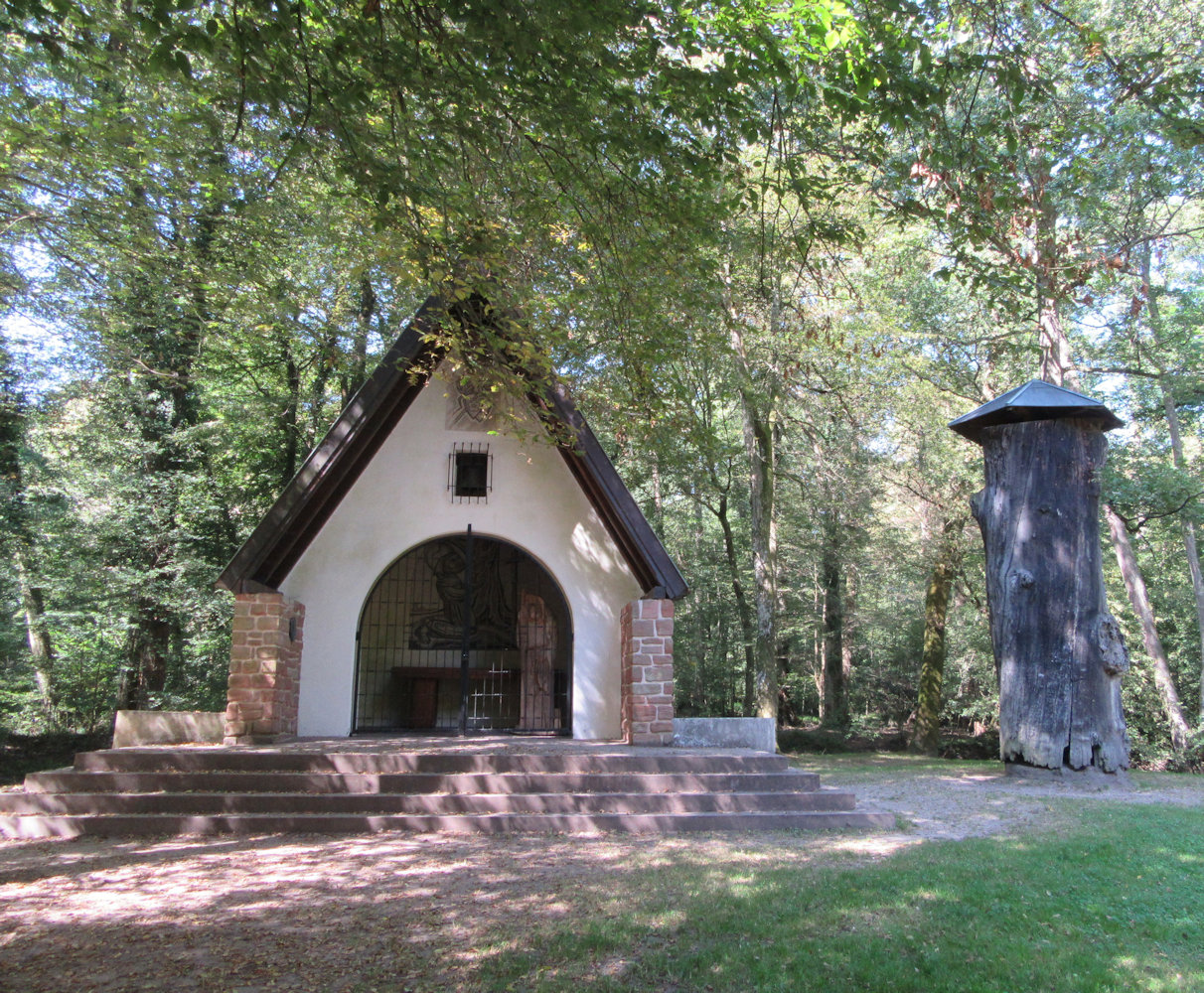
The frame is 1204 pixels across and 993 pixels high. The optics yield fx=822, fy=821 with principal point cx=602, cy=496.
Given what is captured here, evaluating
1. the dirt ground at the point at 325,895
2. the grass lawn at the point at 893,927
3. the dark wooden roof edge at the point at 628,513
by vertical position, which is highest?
the dark wooden roof edge at the point at 628,513

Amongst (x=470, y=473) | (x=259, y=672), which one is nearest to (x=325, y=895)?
(x=259, y=672)

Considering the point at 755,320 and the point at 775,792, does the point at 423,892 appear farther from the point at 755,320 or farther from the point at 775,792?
the point at 755,320

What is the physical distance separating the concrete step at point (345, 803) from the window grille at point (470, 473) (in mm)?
3825

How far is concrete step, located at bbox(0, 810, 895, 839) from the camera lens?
6.07 meters

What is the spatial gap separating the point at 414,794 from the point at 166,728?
131 inches

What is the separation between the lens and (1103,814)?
6285 millimetres

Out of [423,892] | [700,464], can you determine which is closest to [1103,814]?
[423,892]

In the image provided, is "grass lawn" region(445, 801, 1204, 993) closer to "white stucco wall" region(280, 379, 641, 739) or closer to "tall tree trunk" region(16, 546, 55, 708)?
"white stucco wall" region(280, 379, 641, 739)

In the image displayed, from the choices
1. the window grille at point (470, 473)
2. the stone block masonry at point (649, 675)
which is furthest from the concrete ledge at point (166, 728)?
the stone block masonry at point (649, 675)

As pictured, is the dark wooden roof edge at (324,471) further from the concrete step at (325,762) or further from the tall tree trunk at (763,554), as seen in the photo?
the tall tree trunk at (763,554)

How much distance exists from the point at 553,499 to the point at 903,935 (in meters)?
6.45

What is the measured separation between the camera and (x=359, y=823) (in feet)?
→ 20.1

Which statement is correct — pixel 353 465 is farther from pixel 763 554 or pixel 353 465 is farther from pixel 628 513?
pixel 763 554

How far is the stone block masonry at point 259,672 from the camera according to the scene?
8.12 meters
